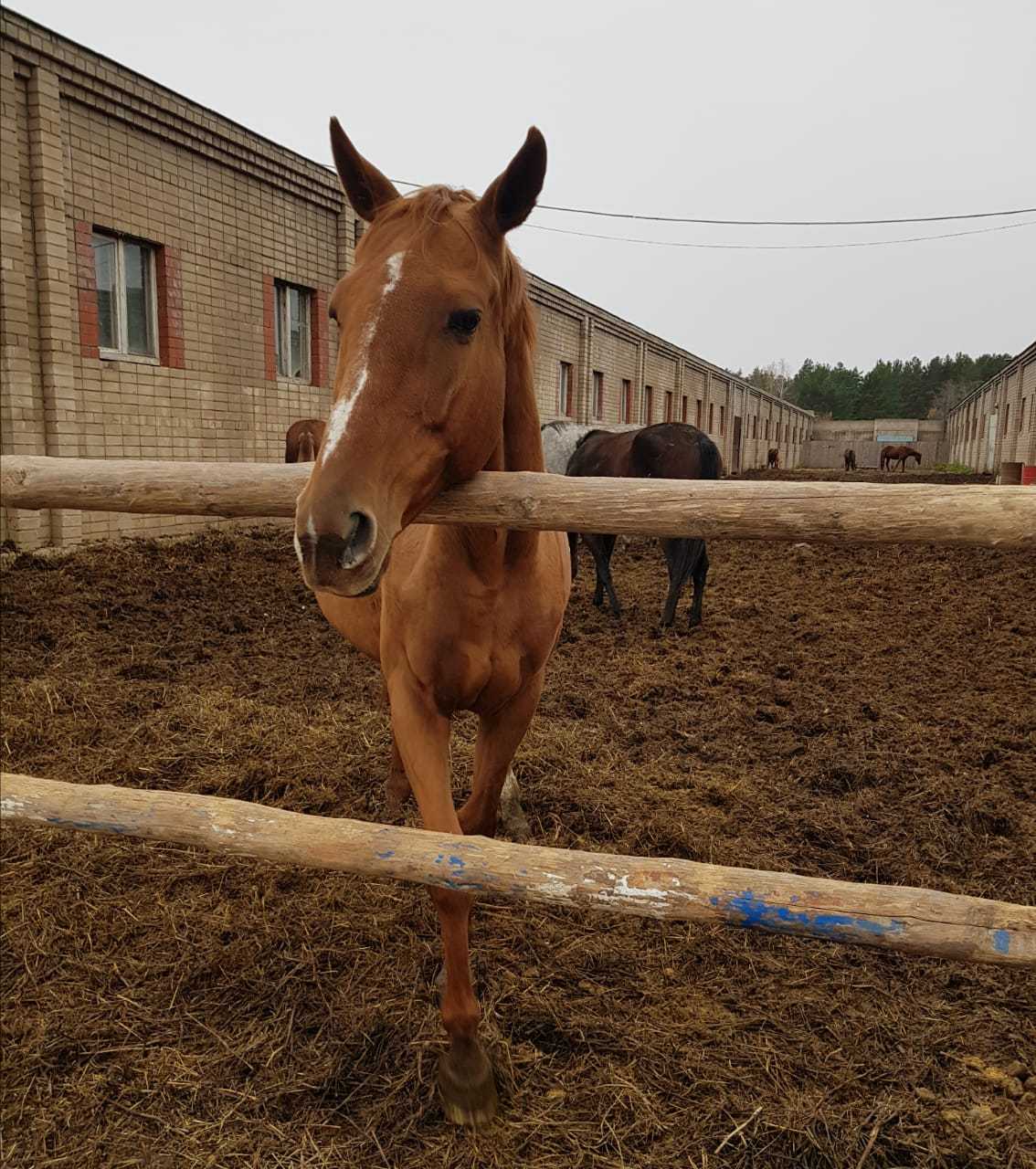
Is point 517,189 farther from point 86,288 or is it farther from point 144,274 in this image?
point 144,274

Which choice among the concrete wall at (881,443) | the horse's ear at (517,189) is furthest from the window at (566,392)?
the concrete wall at (881,443)

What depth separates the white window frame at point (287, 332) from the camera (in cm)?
1161

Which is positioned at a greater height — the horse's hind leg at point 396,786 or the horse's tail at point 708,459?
the horse's tail at point 708,459

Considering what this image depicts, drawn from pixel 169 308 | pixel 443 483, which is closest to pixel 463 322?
pixel 443 483

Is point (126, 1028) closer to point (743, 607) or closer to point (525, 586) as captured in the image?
point (525, 586)

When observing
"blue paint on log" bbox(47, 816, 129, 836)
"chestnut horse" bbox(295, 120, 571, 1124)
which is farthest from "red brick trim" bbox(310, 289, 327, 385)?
"blue paint on log" bbox(47, 816, 129, 836)

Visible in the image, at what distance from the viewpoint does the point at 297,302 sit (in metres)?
12.0

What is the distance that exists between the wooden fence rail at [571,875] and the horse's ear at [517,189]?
1321 millimetres

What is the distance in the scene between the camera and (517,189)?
5.51 ft

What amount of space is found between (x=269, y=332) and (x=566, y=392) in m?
11.2

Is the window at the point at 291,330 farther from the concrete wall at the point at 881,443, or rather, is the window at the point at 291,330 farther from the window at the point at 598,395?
the concrete wall at the point at 881,443

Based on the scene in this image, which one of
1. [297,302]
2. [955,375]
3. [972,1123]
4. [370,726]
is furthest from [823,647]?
[955,375]

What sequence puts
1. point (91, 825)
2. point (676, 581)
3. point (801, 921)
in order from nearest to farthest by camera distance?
point (801, 921) < point (91, 825) < point (676, 581)

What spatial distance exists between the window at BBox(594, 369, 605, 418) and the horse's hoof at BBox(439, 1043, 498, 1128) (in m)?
21.3
